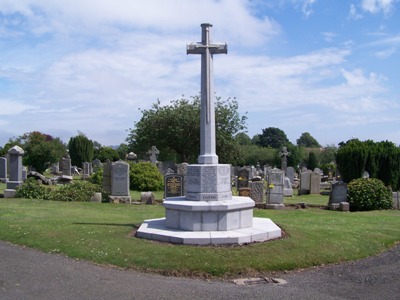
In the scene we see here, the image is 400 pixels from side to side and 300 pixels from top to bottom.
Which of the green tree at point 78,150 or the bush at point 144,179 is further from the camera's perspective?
the green tree at point 78,150

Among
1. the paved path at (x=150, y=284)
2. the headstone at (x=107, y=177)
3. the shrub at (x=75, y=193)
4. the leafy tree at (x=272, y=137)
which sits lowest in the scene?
the paved path at (x=150, y=284)

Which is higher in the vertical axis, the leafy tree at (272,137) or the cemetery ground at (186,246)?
the leafy tree at (272,137)

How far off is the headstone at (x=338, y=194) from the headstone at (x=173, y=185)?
20.6 feet

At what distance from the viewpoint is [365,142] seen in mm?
26438

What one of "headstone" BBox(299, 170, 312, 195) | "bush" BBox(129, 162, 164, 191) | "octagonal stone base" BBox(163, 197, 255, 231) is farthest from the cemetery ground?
"headstone" BBox(299, 170, 312, 195)

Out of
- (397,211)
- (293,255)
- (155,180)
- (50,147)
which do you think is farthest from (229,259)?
(50,147)

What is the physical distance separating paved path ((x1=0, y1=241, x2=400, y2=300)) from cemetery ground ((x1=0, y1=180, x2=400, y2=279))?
368 millimetres

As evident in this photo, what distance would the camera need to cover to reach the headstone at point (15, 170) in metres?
18.5

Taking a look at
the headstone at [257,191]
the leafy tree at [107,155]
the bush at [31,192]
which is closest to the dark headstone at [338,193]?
the headstone at [257,191]

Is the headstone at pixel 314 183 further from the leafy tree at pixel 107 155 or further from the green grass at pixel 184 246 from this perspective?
the leafy tree at pixel 107 155

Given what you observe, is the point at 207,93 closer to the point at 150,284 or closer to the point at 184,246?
the point at 184,246

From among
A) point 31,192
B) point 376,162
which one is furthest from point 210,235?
point 376,162

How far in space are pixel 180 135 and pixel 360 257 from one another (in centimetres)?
3188

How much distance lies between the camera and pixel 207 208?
945cm
